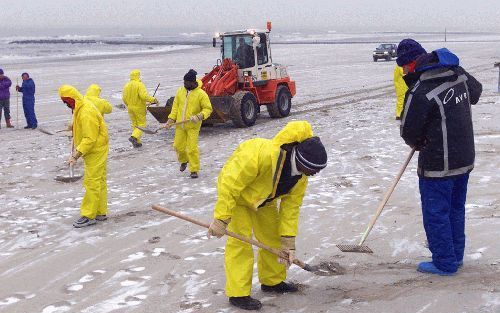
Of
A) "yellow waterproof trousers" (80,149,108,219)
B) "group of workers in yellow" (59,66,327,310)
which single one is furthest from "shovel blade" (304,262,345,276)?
"yellow waterproof trousers" (80,149,108,219)

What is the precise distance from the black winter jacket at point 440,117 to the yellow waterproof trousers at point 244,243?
1246mm

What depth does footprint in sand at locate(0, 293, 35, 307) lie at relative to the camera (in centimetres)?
475

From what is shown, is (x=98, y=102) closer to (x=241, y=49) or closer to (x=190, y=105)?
(x=190, y=105)

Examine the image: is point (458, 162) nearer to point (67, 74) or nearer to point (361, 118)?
point (361, 118)

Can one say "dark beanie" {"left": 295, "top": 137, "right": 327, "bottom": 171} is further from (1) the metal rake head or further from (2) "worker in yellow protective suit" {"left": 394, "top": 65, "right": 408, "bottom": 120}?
(2) "worker in yellow protective suit" {"left": 394, "top": 65, "right": 408, "bottom": 120}

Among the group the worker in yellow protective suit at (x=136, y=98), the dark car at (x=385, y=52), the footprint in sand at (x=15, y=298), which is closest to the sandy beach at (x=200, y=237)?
the footprint in sand at (x=15, y=298)

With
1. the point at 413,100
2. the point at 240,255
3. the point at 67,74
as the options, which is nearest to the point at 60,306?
the point at 240,255

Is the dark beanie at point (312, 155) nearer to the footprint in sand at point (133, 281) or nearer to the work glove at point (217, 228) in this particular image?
the work glove at point (217, 228)

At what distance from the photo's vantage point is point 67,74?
3036 cm

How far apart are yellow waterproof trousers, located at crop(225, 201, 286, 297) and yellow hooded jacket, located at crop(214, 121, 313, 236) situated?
169 mm

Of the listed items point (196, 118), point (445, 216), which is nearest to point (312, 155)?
point (445, 216)

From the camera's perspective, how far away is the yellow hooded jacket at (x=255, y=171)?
404cm

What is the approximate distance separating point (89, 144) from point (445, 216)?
3.82 metres

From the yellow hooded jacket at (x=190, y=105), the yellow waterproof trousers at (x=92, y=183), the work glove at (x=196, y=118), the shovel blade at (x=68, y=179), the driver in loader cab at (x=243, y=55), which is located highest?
the driver in loader cab at (x=243, y=55)
